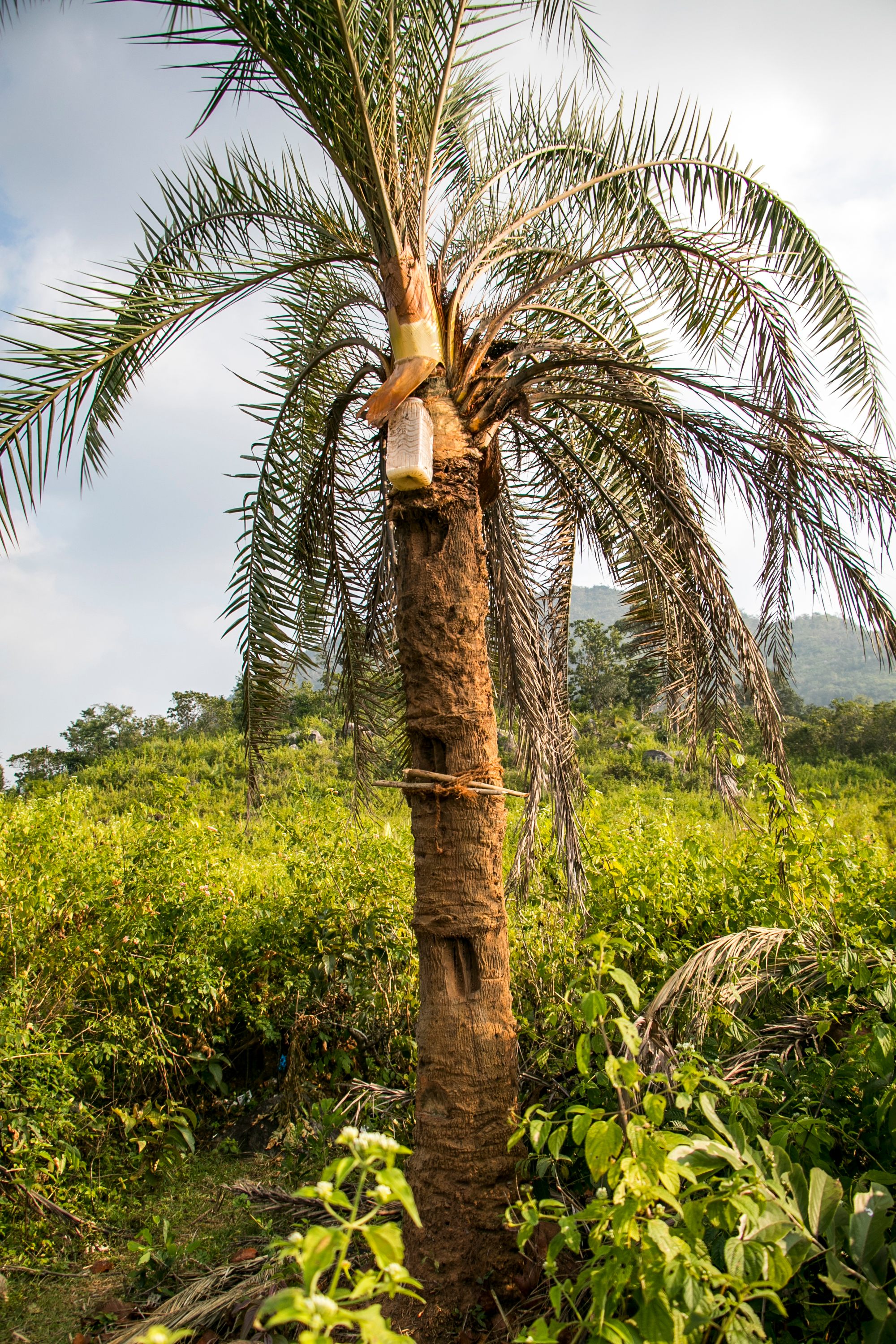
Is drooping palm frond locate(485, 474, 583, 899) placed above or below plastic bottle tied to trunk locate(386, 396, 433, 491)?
below

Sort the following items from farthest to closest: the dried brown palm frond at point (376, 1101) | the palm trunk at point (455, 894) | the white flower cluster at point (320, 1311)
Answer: the dried brown palm frond at point (376, 1101) < the palm trunk at point (455, 894) < the white flower cluster at point (320, 1311)

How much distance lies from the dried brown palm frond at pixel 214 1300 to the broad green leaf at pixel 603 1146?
58.4 inches

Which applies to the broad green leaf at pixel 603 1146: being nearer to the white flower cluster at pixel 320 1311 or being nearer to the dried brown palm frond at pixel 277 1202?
the white flower cluster at pixel 320 1311

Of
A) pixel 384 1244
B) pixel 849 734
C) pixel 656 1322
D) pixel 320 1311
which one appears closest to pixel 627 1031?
pixel 656 1322

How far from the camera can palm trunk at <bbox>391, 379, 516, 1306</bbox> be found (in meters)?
2.38

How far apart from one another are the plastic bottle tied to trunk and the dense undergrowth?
1.66 meters

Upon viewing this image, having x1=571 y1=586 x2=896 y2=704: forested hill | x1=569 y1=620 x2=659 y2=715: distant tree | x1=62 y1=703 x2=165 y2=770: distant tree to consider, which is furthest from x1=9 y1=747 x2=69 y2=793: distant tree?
x1=571 y1=586 x2=896 y2=704: forested hill

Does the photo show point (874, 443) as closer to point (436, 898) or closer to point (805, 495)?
point (805, 495)

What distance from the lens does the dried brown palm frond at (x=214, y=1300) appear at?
2.39m

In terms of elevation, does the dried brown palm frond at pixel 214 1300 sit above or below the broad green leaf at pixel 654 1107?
below

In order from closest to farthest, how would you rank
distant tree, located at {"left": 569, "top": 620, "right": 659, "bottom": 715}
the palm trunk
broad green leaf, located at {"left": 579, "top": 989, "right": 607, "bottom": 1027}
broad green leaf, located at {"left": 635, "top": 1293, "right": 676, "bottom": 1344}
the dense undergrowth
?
1. broad green leaf, located at {"left": 635, "top": 1293, "right": 676, "bottom": 1344}
2. broad green leaf, located at {"left": 579, "top": 989, "right": 607, "bottom": 1027}
3. the palm trunk
4. the dense undergrowth
5. distant tree, located at {"left": 569, "top": 620, "right": 659, "bottom": 715}

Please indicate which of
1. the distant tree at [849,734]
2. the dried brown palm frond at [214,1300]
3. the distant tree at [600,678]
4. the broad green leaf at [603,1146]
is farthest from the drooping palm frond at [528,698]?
the distant tree at [600,678]

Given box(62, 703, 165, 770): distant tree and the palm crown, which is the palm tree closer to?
the palm crown

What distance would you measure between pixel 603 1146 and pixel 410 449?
2.01 m
